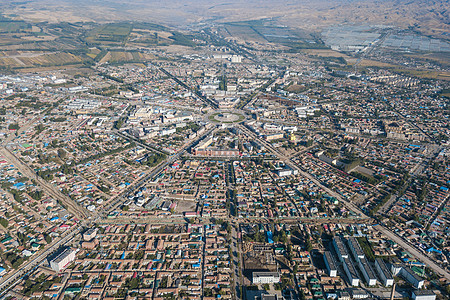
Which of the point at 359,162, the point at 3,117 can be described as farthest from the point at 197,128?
the point at 3,117

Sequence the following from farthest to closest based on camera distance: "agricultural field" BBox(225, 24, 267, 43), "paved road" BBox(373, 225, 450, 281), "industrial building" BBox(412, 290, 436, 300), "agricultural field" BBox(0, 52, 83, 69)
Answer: "agricultural field" BBox(225, 24, 267, 43), "agricultural field" BBox(0, 52, 83, 69), "paved road" BBox(373, 225, 450, 281), "industrial building" BBox(412, 290, 436, 300)

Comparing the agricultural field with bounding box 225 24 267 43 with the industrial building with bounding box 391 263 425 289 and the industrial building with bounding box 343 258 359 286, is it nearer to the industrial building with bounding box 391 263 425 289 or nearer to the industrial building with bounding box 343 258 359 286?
the industrial building with bounding box 343 258 359 286

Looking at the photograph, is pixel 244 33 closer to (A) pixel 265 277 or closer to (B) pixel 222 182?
(B) pixel 222 182

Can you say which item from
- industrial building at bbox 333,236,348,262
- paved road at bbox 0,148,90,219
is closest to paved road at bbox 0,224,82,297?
paved road at bbox 0,148,90,219

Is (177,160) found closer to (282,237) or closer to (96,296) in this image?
(282,237)

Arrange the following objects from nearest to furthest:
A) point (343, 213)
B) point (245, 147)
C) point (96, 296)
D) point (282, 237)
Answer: point (96, 296) < point (282, 237) < point (343, 213) < point (245, 147)

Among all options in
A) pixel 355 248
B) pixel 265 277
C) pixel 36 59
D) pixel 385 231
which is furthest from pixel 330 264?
pixel 36 59
